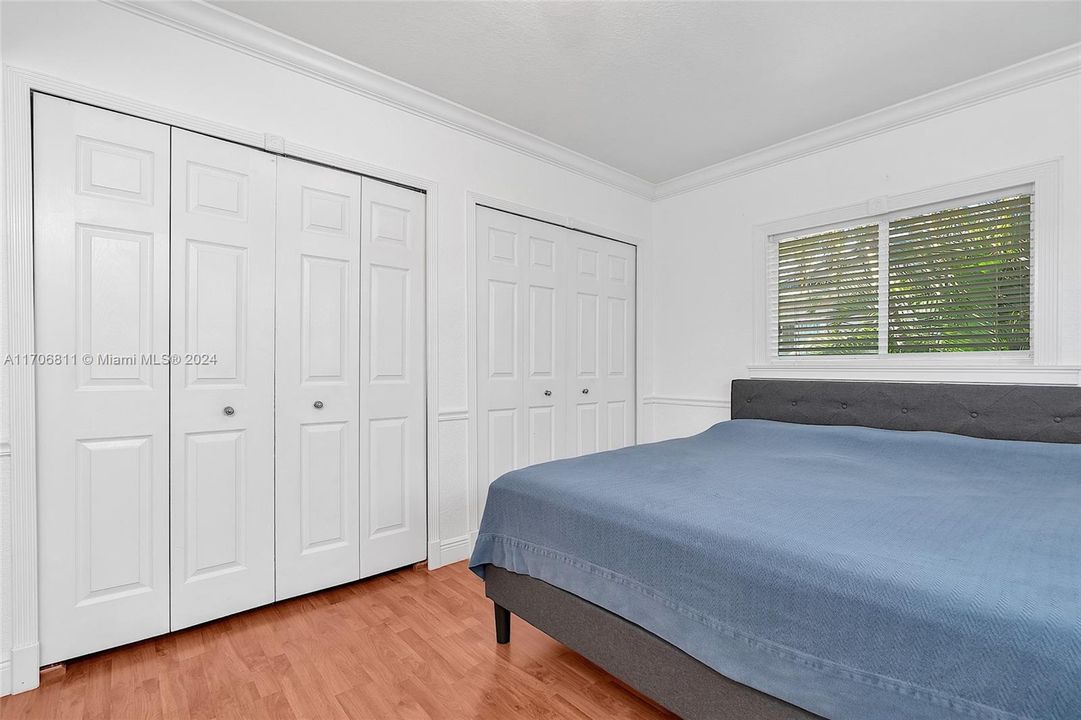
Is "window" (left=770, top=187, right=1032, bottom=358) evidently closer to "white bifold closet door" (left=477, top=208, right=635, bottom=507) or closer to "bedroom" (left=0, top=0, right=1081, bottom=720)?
"bedroom" (left=0, top=0, right=1081, bottom=720)

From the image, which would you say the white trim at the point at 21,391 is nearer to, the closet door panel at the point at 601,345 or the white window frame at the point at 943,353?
the closet door panel at the point at 601,345

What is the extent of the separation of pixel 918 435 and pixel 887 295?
1054 mm

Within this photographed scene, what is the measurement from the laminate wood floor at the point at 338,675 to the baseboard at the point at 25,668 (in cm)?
4

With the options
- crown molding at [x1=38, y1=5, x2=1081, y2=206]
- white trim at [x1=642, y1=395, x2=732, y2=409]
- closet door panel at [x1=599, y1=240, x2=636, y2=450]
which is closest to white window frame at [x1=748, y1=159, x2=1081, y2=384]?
white trim at [x1=642, y1=395, x2=732, y2=409]

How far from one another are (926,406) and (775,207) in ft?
5.29

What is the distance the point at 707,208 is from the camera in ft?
13.3

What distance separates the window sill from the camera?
2618 mm

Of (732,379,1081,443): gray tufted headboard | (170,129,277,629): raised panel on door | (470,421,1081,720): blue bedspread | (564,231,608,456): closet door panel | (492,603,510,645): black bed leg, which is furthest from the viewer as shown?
(564,231,608,456): closet door panel

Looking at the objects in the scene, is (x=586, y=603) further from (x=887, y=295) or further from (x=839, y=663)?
(x=887, y=295)

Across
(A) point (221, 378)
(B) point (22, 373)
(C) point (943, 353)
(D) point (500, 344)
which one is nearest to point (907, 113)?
(C) point (943, 353)

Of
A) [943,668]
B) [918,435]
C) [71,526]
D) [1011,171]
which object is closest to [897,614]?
[943,668]

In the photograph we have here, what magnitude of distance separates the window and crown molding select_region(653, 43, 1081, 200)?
51cm

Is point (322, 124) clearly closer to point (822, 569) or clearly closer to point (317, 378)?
point (317, 378)

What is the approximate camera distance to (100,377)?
2059 millimetres
